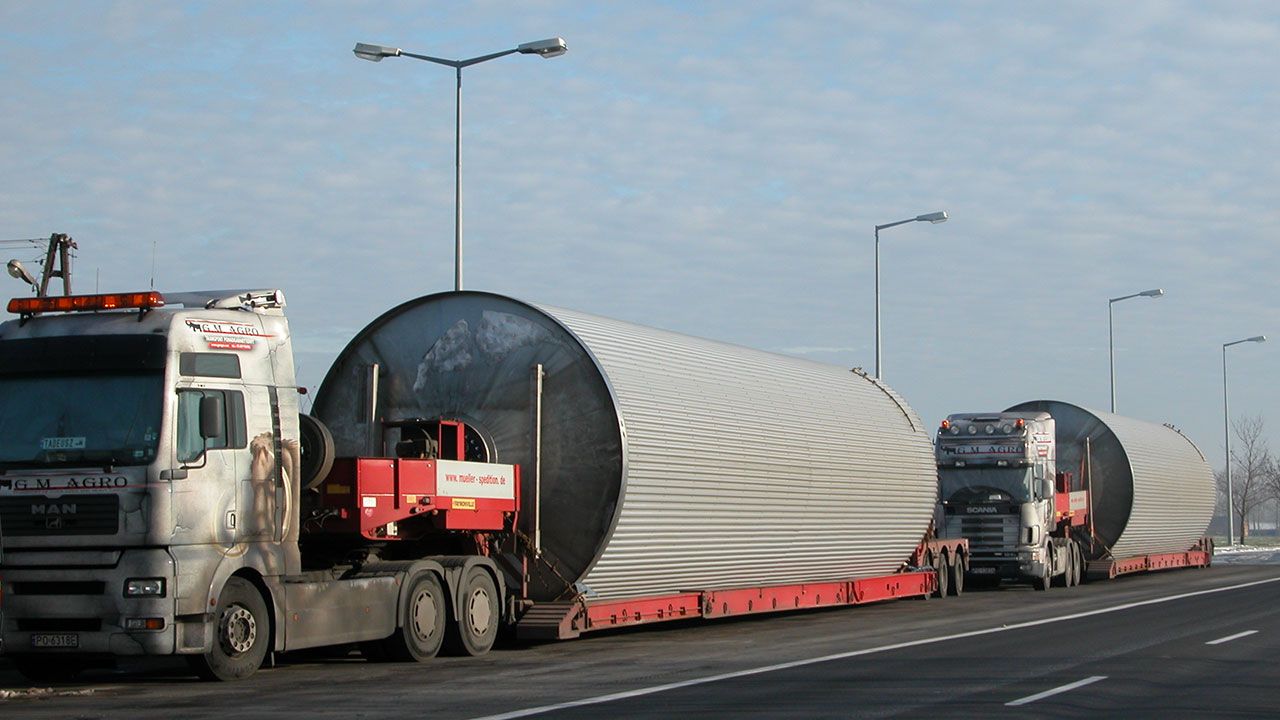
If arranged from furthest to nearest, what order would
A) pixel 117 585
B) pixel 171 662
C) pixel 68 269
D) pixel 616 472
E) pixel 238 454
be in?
pixel 68 269 → pixel 616 472 → pixel 171 662 → pixel 238 454 → pixel 117 585

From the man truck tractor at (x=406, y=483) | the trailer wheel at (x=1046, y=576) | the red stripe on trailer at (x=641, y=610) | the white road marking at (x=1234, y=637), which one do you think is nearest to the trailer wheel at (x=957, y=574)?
the trailer wheel at (x=1046, y=576)

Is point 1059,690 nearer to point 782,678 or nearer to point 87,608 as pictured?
point 782,678

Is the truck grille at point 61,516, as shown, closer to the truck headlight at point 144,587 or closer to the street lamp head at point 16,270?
the truck headlight at point 144,587

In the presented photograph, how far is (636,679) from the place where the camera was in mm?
15422

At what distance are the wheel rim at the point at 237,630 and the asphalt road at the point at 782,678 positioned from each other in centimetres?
37

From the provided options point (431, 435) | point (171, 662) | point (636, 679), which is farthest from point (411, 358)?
point (636, 679)

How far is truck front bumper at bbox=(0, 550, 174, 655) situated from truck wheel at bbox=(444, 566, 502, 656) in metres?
4.49

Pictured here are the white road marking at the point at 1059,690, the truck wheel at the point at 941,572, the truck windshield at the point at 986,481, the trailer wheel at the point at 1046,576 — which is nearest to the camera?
the white road marking at the point at 1059,690

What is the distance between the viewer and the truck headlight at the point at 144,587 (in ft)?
46.2

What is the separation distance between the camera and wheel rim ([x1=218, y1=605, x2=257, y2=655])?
14.9 metres

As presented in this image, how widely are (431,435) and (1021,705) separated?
8211mm

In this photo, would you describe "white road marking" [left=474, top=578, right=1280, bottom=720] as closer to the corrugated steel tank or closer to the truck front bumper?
the truck front bumper

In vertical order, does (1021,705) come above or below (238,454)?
below

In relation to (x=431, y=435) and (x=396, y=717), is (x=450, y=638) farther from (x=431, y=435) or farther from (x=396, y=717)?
(x=396, y=717)
